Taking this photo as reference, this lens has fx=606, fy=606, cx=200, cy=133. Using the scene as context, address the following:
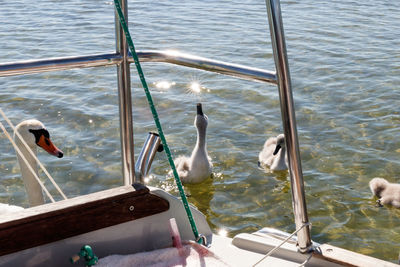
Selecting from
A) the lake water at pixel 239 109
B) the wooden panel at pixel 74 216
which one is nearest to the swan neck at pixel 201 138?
the lake water at pixel 239 109

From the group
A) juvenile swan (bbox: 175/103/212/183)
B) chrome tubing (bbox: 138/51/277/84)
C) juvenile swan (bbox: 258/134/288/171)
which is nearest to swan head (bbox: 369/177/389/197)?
juvenile swan (bbox: 258/134/288/171)

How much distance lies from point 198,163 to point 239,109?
6.64ft

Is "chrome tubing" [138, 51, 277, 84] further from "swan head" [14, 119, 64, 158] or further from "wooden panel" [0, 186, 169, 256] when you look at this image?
"swan head" [14, 119, 64, 158]

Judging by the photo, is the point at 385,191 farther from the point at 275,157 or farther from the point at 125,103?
the point at 125,103

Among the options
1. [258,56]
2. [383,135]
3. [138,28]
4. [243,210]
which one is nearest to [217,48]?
[258,56]

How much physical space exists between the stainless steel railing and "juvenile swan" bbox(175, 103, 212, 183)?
11.4 ft

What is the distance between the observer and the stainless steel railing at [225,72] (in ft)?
6.08

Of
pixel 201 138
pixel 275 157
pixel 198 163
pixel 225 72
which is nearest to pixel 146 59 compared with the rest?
pixel 225 72

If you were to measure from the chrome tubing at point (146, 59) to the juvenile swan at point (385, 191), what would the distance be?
3712 millimetres

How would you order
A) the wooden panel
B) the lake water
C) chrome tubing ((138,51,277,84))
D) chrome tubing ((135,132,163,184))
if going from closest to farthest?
the wooden panel
chrome tubing ((138,51,277,84))
chrome tubing ((135,132,163,184))
the lake water

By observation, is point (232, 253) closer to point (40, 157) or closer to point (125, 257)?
point (125, 257)

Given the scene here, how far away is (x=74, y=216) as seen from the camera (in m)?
1.88

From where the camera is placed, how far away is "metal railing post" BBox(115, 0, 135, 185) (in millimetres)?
2307

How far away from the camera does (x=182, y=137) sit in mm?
7070
